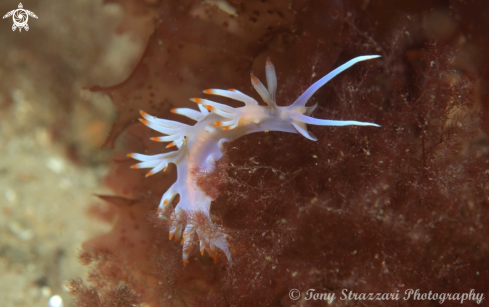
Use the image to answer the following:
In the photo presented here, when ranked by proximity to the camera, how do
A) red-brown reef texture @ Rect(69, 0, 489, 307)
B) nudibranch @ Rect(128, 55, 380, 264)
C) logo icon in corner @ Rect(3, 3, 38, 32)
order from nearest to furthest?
1. nudibranch @ Rect(128, 55, 380, 264)
2. red-brown reef texture @ Rect(69, 0, 489, 307)
3. logo icon in corner @ Rect(3, 3, 38, 32)

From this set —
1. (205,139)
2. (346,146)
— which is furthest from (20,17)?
(346,146)

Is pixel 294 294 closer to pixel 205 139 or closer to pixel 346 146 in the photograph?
pixel 346 146

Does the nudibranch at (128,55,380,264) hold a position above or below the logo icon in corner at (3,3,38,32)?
below

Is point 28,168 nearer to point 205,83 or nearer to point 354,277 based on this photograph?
point 205,83

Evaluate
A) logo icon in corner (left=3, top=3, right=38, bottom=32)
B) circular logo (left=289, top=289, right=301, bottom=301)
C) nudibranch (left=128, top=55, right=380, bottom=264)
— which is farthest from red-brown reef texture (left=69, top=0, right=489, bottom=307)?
logo icon in corner (left=3, top=3, right=38, bottom=32)

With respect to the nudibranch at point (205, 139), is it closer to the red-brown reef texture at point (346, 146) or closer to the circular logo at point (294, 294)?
the red-brown reef texture at point (346, 146)

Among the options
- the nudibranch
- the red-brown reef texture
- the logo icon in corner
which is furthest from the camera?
the logo icon in corner

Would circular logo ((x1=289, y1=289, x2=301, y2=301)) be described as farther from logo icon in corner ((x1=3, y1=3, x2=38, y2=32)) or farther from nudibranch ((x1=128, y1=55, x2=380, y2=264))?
logo icon in corner ((x1=3, y1=3, x2=38, y2=32))

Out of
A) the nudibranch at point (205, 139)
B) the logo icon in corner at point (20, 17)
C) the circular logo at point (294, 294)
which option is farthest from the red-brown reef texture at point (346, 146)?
the logo icon in corner at point (20, 17)
